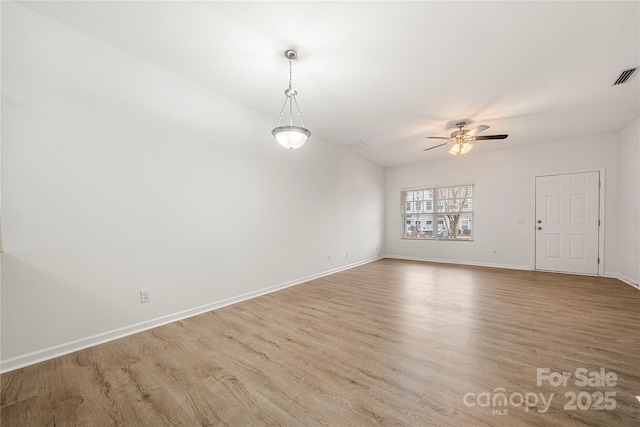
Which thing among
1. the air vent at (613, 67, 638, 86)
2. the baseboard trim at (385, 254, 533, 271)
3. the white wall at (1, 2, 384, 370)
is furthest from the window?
the white wall at (1, 2, 384, 370)

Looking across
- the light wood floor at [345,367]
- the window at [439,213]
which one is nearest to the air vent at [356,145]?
the window at [439,213]

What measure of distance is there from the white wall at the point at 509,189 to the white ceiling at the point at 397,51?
1193 mm

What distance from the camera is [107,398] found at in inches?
60.6

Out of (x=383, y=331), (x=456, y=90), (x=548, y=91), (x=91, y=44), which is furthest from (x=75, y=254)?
(x=548, y=91)

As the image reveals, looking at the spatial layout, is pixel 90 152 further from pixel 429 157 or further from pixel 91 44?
pixel 429 157

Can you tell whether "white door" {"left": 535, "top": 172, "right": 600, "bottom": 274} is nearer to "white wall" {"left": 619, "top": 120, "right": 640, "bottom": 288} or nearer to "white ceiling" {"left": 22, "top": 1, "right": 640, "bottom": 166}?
"white wall" {"left": 619, "top": 120, "right": 640, "bottom": 288}

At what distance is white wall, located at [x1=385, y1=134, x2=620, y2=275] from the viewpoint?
15.1 feet

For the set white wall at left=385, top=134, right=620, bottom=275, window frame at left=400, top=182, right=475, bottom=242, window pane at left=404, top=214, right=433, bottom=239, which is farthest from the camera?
window pane at left=404, top=214, right=433, bottom=239

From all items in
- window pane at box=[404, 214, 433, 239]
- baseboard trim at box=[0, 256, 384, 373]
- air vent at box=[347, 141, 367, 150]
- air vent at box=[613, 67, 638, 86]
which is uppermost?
air vent at box=[613, 67, 638, 86]

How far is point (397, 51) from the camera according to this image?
2.38m

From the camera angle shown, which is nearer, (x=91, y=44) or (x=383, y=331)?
(x=91, y=44)

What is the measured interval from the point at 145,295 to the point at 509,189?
7226 mm

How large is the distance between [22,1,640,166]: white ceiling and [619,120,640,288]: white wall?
0.69m

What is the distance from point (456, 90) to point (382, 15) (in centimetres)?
166
